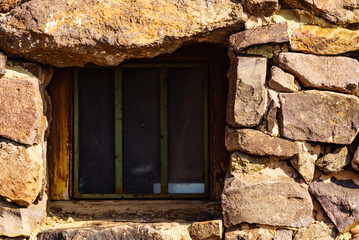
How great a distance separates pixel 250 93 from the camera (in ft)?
6.33

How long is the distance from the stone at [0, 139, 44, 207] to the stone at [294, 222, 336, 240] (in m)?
1.22

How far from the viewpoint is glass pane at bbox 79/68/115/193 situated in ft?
8.38

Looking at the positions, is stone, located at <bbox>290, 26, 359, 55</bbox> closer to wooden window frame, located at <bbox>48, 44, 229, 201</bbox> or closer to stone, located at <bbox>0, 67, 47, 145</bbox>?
wooden window frame, located at <bbox>48, 44, 229, 201</bbox>

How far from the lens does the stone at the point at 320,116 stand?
6.26 feet

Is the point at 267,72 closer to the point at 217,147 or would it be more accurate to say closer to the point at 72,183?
the point at 217,147

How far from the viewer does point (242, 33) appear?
6.39 feet

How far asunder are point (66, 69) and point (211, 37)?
0.91 metres

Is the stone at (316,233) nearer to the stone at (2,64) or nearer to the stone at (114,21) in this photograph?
the stone at (114,21)

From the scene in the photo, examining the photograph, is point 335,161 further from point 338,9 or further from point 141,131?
point 141,131

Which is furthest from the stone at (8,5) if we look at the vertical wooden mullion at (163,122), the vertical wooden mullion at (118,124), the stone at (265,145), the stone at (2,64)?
the stone at (265,145)

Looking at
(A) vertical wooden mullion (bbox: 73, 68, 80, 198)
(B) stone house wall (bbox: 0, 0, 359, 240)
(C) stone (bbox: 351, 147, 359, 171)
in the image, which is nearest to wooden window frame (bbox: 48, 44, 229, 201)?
(A) vertical wooden mullion (bbox: 73, 68, 80, 198)

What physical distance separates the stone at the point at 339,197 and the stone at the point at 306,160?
0.17ft

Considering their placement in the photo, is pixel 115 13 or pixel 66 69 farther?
pixel 66 69

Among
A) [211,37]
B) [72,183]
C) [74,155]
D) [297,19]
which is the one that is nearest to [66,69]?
[74,155]
